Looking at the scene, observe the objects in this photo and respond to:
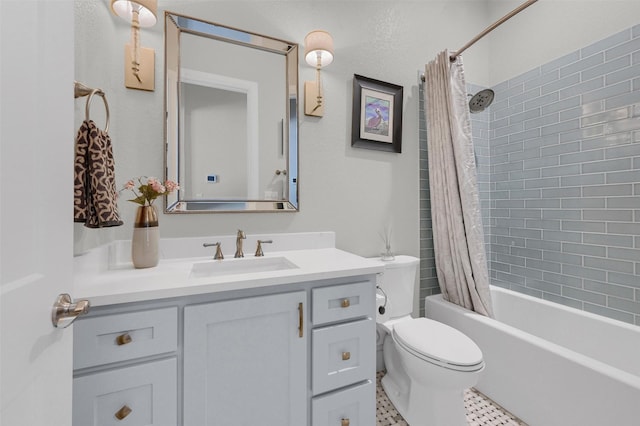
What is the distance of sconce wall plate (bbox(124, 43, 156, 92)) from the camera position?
1255 mm

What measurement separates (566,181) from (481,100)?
0.81 meters

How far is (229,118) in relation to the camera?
145 centimetres

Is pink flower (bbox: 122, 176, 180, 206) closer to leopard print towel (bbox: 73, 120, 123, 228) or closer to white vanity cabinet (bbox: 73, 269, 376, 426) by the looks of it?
leopard print towel (bbox: 73, 120, 123, 228)

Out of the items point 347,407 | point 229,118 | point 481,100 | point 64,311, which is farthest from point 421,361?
point 481,100

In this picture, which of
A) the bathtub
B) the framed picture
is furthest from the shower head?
the bathtub

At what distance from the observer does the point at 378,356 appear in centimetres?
184

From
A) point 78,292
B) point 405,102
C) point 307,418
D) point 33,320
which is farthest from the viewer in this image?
point 405,102

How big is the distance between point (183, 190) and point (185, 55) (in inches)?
27.1

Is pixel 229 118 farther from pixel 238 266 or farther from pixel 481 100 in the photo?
pixel 481 100

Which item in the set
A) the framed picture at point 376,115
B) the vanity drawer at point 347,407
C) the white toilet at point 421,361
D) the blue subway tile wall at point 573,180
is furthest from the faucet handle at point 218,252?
the blue subway tile wall at point 573,180

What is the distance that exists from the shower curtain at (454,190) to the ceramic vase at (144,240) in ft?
5.63

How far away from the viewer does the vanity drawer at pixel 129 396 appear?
0.77 meters

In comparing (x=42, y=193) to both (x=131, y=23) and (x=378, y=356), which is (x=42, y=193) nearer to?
(x=131, y=23)

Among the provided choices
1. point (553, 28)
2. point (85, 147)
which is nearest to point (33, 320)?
point (85, 147)
